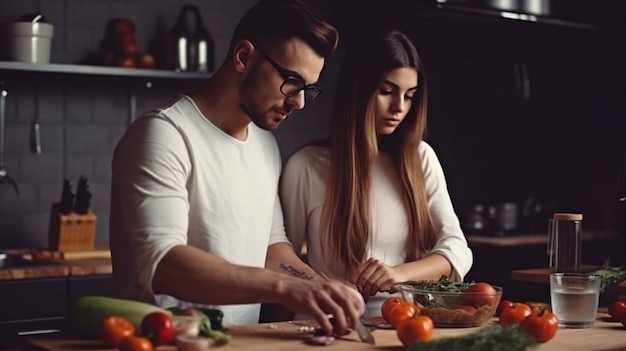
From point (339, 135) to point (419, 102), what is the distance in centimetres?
26

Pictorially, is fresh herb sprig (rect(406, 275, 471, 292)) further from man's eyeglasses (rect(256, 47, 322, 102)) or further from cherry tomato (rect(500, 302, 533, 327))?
man's eyeglasses (rect(256, 47, 322, 102))

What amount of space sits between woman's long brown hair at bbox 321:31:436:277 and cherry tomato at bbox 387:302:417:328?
0.70 metres

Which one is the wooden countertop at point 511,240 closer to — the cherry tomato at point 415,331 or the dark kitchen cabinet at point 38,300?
the dark kitchen cabinet at point 38,300

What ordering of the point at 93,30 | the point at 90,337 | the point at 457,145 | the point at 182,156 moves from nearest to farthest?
the point at 90,337 → the point at 182,156 → the point at 93,30 → the point at 457,145

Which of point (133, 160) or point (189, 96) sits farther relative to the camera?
point (189, 96)

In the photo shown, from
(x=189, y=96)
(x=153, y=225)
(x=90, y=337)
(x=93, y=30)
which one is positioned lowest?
(x=90, y=337)

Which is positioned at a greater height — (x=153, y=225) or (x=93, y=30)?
(x=93, y=30)

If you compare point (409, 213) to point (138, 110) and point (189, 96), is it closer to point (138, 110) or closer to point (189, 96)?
point (189, 96)

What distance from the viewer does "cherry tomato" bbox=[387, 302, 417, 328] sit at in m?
2.29

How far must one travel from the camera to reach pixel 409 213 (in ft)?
10.1

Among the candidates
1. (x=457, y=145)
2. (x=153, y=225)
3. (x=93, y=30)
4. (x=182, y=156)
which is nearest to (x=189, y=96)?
(x=182, y=156)

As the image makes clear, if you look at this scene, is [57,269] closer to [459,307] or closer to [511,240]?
[459,307]

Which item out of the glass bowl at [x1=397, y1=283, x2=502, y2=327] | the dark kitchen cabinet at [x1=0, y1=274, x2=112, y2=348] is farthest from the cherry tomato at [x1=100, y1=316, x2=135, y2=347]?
the dark kitchen cabinet at [x1=0, y1=274, x2=112, y2=348]

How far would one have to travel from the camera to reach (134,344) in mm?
1909
